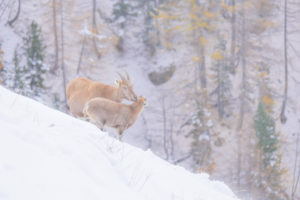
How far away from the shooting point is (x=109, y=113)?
10.3 m

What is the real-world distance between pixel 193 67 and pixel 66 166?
112 ft

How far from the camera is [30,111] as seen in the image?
584cm

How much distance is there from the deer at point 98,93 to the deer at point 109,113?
3.40ft

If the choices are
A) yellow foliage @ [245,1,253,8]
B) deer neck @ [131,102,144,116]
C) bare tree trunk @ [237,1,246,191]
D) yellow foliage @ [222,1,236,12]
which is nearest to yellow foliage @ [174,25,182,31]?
yellow foliage @ [222,1,236,12]

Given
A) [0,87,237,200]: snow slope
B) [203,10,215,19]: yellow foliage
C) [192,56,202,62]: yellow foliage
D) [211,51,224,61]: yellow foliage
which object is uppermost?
[0,87,237,200]: snow slope

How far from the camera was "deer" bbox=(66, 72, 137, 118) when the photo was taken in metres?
11.7

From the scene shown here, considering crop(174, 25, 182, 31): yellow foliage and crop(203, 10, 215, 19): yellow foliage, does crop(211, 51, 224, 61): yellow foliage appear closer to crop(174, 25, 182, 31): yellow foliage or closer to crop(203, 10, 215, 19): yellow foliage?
crop(174, 25, 182, 31): yellow foliage

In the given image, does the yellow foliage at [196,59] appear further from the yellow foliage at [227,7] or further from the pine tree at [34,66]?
the pine tree at [34,66]

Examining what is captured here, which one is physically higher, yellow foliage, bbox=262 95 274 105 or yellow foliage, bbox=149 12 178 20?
yellow foliage, bbox=149 12 178 20

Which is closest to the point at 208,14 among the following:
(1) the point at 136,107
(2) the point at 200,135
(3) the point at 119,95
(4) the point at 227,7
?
(4) the point at 227,7

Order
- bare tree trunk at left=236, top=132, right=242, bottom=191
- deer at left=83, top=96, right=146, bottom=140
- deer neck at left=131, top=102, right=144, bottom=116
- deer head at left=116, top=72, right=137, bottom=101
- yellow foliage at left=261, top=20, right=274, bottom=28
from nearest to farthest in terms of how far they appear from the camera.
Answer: deer at left=83, top=96, right=146, bottom=140
deer neck at left=131, top=102, right=144, bottom=116
deer head at left=116, top=72, right=137, bottom=101
bare tree trunk at left=236, top=132, right=242, bottom=191
yellow foliage at left=261, top=20, right=274, bottom=28

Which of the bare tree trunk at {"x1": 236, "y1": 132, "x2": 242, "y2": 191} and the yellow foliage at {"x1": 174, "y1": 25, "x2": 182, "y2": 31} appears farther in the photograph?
the yellow foliage at {"x1": 174, "y1": 25, "x2": 182, "y2": 31}

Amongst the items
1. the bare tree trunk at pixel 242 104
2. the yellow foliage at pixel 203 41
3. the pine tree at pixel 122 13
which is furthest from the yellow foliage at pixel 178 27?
the bare tree trunk at pixel 242 104

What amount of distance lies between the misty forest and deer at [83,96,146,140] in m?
17.7
